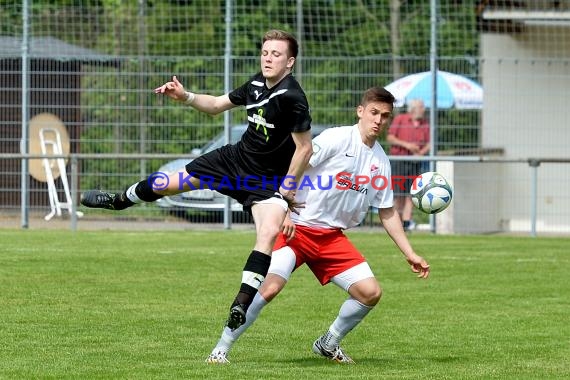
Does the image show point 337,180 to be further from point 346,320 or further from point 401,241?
point 346,320

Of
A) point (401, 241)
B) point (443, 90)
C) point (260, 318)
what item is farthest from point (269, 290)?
point (443, 90)

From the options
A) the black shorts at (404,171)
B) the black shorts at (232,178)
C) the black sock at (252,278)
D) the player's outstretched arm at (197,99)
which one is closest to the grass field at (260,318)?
the black sock at (252,278)

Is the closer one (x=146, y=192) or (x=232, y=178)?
(x=232, y=178)

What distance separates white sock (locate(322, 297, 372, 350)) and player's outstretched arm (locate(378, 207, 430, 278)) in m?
0.41

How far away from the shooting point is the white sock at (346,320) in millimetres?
8367

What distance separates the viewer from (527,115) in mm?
20766

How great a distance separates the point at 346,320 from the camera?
8406 millimetres

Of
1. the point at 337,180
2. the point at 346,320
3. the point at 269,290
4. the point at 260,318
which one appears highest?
the point at 337,180

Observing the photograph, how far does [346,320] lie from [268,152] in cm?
121

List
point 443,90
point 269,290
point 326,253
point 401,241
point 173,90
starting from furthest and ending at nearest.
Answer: point 443,90, point 173,90, point 401,241, point 326,253, point 269,290

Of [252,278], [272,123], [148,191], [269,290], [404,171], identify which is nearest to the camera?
[252,278]

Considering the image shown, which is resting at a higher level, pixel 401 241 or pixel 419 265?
pixel 401 241

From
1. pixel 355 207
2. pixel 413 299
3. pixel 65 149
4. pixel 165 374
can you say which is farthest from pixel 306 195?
pixel 65 149

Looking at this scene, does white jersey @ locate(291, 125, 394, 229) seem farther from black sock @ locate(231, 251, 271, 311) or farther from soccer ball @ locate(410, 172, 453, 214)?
soccer ball @ locate(410, 172, 453, 214)
